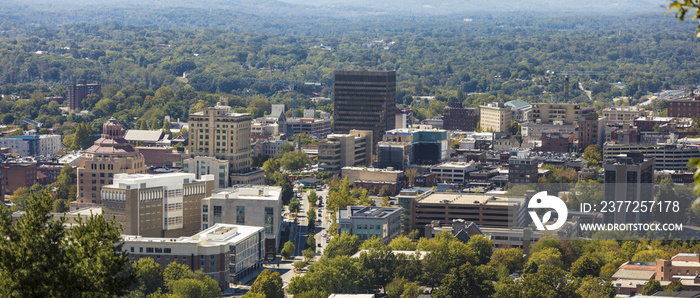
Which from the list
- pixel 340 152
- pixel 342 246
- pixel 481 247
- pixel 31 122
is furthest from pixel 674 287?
pixel 31 122

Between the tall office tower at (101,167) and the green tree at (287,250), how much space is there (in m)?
11.2

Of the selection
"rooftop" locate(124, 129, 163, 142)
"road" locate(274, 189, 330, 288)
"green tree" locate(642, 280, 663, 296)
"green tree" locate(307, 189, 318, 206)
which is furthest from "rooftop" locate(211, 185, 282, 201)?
"rooftop" locate(124, 129, 163, 142)

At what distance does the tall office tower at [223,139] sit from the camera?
61.0 m

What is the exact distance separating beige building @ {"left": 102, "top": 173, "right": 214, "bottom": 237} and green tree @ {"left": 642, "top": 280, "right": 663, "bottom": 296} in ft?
63.2

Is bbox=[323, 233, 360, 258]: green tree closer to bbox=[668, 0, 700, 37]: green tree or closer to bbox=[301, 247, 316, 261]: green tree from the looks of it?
bbox=[301, 247, 316, 261]: green tree

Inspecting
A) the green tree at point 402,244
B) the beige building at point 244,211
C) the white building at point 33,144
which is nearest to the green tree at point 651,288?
the green tree at point 402,244

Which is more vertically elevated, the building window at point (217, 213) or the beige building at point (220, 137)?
the beige building at point (220, 137)

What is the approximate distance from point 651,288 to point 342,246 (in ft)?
41.1

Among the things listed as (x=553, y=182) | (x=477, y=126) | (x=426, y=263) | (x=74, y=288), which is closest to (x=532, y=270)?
(x=426, y=263)

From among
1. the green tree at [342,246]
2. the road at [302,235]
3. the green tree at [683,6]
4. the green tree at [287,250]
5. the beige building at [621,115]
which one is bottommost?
the road at [302,235]

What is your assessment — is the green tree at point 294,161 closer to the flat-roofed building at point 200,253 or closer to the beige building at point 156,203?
the beige building at point 156,203

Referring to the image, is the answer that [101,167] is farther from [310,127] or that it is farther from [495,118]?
[495,118]

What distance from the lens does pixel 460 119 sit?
104812 millimetres

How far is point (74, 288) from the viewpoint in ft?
58.1
